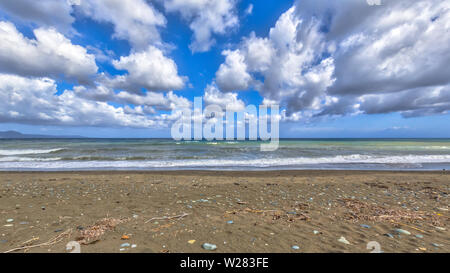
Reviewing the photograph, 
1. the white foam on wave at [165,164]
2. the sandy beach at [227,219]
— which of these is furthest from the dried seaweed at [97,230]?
the white foam on wave at [165,164]

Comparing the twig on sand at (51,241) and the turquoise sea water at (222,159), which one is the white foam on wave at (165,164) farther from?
the twig on sand at (51,241)

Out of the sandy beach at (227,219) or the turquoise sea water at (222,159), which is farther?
the turquoise sea water at (222,159)

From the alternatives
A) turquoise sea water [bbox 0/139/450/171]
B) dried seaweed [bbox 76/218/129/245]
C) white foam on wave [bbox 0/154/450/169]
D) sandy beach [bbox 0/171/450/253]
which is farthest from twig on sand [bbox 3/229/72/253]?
white foam on wave [bbox 0/154/450/169]

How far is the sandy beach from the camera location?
2.95 meters

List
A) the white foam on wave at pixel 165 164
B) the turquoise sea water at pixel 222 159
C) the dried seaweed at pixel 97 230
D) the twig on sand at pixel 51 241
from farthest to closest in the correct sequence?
the white foam on wave at pixel 165 164, the turquoise sea water at pixel 222 159, the dried seaweed at pixel 97 230, the twig on sand at pixel 51 241

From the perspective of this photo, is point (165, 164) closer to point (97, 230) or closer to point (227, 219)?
point (97, 230)

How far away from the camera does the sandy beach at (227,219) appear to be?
295cm

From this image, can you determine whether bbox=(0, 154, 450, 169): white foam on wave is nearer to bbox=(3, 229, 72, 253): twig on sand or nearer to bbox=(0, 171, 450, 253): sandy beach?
bbox=(0, 171, 450, 253): sandy beach

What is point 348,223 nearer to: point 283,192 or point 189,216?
point 283,192

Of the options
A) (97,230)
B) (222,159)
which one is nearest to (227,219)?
(97,230)

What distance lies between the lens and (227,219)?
4.04 m

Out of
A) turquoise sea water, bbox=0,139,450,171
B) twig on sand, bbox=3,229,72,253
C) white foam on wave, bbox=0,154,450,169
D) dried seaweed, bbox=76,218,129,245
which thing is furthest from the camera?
white foam on wave, bbox=0,154,450,169
